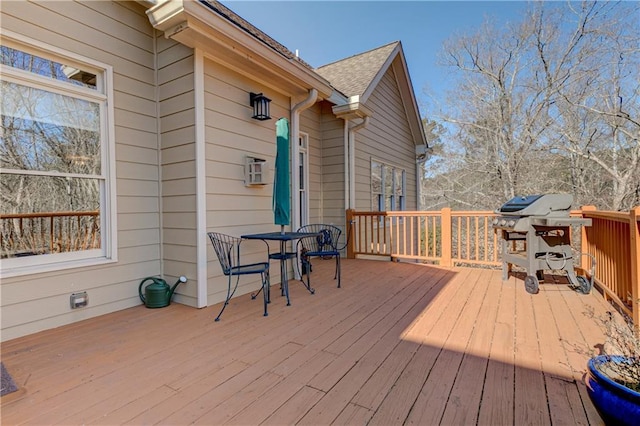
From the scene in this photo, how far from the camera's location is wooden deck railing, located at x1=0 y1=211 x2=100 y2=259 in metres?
2.71

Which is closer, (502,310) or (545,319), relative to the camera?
(545,319)

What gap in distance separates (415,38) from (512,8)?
271 cm

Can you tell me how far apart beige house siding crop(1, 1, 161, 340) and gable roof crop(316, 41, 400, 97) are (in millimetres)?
3816

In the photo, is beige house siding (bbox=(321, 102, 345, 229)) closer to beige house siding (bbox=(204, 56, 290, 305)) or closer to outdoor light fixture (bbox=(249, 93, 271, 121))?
beige house siding (bbox=(204, 56, 290, 305))

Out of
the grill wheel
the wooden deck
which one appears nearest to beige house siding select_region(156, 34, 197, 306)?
the wooden deck

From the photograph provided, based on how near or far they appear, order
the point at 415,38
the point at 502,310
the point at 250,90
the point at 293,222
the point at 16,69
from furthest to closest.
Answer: the point at 415,38
the point at 293,222
the point at 250,90
the point at 502,310
the point at 16,69

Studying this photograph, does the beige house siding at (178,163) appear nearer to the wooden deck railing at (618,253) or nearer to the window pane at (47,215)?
the window pane at (47,215)

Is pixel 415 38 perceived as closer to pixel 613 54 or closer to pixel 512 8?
pixel 512 8

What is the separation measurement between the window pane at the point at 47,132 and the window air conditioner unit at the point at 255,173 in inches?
59.9

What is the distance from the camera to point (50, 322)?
2793 millimetres

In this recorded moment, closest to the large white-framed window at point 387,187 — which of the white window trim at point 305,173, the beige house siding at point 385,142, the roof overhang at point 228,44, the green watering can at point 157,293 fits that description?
the beige house siding at point 385,142

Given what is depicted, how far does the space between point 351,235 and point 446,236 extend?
1.83 meters

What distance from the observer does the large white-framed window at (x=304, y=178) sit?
599 cm

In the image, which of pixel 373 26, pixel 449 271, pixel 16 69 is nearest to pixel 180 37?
pixel 16 69
